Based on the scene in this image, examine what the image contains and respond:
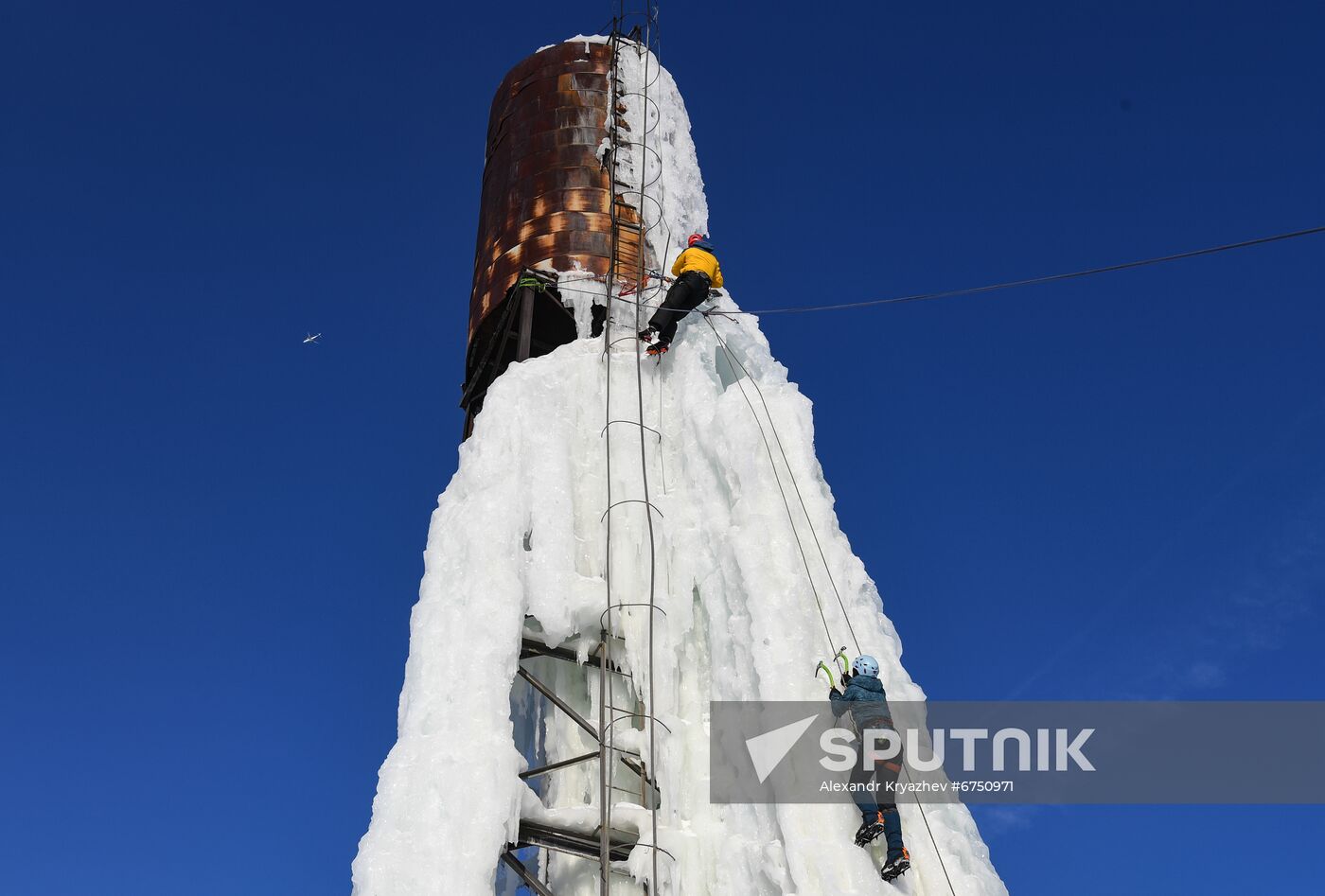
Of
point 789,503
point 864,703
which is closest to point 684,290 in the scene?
point 789,503

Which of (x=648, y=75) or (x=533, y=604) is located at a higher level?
(x=648, y=75)

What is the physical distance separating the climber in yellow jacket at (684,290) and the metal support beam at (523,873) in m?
6.46

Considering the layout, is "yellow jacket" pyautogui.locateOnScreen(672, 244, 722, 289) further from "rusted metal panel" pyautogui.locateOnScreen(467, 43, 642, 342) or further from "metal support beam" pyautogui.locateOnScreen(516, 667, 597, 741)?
"metal support beam" pyautogui.locateOnScreen(516, 667, 597, 741)

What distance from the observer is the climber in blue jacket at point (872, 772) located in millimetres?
8797

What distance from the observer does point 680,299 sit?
14438 millimetres

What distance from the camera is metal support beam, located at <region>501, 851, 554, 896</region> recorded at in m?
10.8

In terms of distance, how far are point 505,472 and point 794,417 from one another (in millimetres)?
3330

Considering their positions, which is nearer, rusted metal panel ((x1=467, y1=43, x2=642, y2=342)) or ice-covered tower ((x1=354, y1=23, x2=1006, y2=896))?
ice-covered tower ((x1=354, y1=23, x2=1006, y2=896))

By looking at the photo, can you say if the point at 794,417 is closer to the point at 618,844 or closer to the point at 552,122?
the point at 618,844

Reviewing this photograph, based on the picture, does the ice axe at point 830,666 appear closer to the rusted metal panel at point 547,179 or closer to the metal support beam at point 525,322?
the metal support beam at point 525,322

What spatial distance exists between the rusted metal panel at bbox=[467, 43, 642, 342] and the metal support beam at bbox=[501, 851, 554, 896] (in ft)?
28.1

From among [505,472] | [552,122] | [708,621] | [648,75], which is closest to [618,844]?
[708,621]

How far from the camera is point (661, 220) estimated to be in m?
17.7

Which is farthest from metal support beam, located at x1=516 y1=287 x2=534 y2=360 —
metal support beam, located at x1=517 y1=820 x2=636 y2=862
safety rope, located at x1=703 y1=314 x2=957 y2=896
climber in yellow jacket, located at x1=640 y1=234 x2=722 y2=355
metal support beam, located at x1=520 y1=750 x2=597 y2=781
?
metal support beam, located at x1=517 y1=820 x2=636 y2=862
